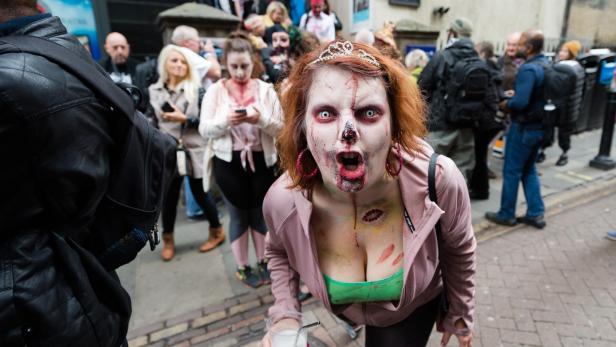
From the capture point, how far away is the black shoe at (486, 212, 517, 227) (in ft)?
13.6

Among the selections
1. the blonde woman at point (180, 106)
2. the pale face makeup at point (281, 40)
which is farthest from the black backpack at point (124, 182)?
the pale face makeup at point (281, 40)

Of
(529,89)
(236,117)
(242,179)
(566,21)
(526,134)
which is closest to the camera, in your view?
(236,117)

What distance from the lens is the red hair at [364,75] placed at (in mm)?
1243

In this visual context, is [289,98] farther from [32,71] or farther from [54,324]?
[54,324]

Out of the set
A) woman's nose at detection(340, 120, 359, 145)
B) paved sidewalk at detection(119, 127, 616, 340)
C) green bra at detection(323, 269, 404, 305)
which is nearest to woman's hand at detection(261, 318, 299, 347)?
green bra at detection(323, 269, 404, 305)

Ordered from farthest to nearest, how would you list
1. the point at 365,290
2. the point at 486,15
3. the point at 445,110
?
the point at 486,15, the point at 445,110, the point at 365,290

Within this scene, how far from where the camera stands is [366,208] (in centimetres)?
150

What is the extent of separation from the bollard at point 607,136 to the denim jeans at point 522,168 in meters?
2.79

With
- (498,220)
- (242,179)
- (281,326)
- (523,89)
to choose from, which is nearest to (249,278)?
(242,179)

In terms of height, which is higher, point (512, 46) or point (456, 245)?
point (512, 46)

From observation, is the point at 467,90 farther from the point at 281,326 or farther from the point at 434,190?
the point at 281,326

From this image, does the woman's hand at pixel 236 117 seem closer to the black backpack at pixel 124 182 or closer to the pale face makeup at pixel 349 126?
the black backpack at pixel 124 182

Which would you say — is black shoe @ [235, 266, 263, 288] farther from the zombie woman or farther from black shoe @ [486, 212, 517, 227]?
black shoe @ [486, 212, 517, 227]

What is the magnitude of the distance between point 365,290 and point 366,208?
0.31 meters
